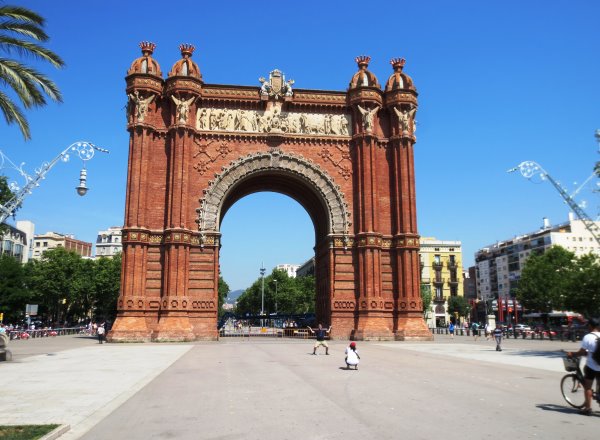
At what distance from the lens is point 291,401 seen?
11.0 meters

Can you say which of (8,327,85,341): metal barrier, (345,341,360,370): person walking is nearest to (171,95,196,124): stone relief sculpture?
(345,341,360,370): person walking

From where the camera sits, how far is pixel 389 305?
36.8 metres

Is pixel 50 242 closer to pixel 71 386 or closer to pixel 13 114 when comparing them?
pixel 13 114

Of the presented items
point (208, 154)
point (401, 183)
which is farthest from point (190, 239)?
point (401, 183)

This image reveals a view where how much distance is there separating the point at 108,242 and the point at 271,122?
458 feet

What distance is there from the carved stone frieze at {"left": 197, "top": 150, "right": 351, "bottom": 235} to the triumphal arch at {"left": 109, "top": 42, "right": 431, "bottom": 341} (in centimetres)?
8

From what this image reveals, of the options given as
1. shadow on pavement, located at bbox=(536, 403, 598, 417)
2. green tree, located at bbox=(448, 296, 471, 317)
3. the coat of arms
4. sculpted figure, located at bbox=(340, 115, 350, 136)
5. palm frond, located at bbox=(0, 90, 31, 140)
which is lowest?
shadow on pavement, located at bbox=(536, 403, 598, 417)

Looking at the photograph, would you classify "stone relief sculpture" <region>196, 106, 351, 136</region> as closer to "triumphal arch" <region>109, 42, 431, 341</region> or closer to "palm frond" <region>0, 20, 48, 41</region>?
"triumphal arch" <region>109, 42, 431, 341</region>

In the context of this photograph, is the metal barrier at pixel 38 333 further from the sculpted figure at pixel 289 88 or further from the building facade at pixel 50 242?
the building facade at pixel 50 242

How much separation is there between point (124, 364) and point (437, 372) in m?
11.2

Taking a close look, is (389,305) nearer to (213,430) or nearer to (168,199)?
(168,199)

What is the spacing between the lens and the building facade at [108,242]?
160500 mm

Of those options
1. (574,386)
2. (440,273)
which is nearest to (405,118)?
(574,386)

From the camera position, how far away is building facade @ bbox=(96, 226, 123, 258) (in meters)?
160
